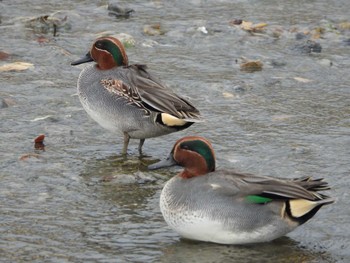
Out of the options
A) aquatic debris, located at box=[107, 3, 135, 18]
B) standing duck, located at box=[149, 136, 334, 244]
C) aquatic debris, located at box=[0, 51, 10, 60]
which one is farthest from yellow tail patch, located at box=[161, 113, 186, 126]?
aquatic debris, located at box=[107, 3, 135, 18]

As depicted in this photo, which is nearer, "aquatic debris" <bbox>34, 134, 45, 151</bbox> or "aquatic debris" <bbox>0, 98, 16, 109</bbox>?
"aquatic debris" <bbox>34, 134, 45, 151</bbox>

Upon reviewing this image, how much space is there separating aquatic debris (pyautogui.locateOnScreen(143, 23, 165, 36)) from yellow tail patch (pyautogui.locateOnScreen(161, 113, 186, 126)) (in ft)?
12.6

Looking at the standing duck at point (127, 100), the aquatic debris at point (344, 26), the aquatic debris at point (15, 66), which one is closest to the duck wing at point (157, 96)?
the standing duck at point (127, 100)

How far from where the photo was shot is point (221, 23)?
12.4 m

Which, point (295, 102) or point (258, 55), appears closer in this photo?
point (295, 102)

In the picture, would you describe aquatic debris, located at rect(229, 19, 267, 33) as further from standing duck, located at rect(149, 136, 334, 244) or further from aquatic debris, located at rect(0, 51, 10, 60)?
standing duck, located at rect(149, 136, 334, 244)

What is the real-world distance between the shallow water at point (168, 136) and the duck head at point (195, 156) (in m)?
0.50

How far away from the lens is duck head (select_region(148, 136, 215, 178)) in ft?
22.1

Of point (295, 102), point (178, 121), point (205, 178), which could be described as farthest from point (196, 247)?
point (295, 102)

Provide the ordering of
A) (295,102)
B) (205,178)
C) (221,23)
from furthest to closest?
(221,23) < (295,102) < (205,178)

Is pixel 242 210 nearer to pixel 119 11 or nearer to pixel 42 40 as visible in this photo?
pixel 42 40

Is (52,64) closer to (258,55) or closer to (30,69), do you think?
(30,69)

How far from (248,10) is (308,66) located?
7.63ft

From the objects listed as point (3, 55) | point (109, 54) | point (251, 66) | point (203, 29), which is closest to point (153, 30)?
point (203, 29)
